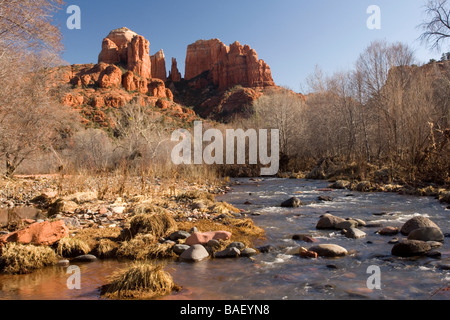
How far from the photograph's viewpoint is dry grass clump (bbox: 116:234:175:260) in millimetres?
5051

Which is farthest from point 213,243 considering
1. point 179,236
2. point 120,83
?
point 120,83

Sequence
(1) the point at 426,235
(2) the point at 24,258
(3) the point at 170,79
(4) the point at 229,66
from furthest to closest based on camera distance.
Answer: (3) the point at 170,79, (4) the point at 229,66, (1) the point at 426,235, (2) the point at 24,258

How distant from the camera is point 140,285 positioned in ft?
12.1

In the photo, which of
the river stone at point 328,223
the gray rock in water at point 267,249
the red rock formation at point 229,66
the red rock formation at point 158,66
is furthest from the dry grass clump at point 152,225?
the red rock formation at point 158,66

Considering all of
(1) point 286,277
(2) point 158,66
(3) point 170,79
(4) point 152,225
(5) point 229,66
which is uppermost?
(2) point 158,66

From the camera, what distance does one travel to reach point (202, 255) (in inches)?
197

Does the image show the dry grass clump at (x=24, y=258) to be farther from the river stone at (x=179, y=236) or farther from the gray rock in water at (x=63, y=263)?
the river stone at (x=179, y=236)

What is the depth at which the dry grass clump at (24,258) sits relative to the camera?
14.4 feet

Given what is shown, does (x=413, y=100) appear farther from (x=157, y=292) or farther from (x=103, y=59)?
(x=103, y=59)

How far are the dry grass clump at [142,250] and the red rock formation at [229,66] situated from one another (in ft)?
280

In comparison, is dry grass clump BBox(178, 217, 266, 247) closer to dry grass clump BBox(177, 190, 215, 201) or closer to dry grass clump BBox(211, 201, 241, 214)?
dry grass clump BBox(211, 201, 241, 214)

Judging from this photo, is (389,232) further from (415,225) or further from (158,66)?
(158,66)

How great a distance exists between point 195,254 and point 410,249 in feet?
11.1
